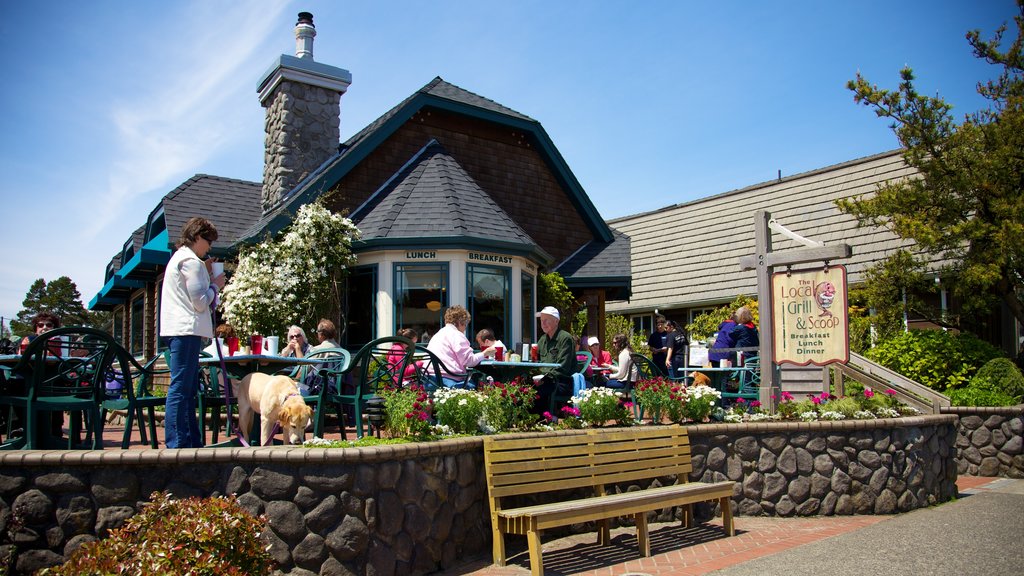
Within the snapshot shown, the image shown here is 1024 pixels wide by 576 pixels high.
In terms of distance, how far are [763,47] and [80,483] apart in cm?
1090

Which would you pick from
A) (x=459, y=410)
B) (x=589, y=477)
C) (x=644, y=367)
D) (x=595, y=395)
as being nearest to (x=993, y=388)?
(x=644, y=367)

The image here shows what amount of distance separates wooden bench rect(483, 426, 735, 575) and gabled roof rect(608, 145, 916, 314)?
472 inches

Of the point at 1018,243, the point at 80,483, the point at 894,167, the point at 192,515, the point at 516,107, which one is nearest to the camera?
the point at 192,515

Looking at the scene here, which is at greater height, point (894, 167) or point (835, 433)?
point (894, 167)

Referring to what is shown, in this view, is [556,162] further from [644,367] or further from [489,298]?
[644,367]

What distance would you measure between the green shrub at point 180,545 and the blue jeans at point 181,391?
980 millimetres

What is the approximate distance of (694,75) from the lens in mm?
12273

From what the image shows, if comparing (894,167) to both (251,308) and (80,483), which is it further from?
(80,483)

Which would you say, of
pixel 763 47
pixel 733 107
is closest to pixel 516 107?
pixel 733 107

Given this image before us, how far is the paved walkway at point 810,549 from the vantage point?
5.55 metres

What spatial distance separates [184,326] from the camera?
5531 millimetres

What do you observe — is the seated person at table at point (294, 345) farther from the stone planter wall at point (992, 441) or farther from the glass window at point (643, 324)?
the glass window at point (643, 324)

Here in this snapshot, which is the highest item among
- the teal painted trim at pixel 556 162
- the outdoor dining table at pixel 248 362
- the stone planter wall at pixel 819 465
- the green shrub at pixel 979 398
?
the teal painted trim at pixel 556 162

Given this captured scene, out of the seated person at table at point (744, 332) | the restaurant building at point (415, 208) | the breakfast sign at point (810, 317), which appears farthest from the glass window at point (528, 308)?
the breakfast sign at point (810, 317)
